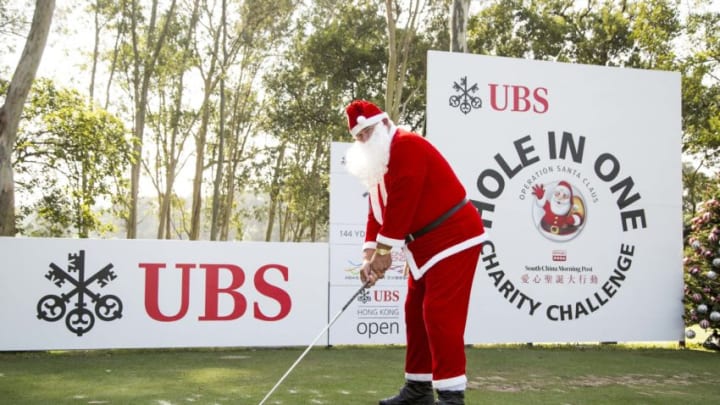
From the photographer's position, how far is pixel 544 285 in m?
7.30

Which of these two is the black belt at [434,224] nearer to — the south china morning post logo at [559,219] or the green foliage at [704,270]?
the south china morning post logo at [559,219]

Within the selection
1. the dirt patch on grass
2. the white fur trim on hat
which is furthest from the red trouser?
the dirt patch on grass

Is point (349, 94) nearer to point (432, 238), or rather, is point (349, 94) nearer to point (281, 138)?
point (281, 138)

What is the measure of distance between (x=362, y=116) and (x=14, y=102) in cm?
755

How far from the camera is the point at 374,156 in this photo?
11.5 feet

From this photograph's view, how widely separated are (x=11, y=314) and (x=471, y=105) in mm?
4564

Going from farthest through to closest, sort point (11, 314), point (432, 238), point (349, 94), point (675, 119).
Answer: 1. point (349, 94)
2. point (675, 119)
3. point (11, 314)
4. point (432, 238)

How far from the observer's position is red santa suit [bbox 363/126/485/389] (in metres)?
3.27

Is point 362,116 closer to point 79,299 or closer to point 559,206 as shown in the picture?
point 79,299

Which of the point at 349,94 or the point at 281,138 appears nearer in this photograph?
the point at 349,94

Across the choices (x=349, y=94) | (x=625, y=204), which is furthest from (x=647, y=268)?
(x=349, y=94)

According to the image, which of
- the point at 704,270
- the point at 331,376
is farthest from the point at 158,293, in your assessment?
the point at 704,270

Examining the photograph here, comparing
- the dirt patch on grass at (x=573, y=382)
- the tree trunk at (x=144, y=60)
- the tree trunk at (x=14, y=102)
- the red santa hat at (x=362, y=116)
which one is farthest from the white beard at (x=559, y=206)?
the tree trunk at (x=144, y=60)

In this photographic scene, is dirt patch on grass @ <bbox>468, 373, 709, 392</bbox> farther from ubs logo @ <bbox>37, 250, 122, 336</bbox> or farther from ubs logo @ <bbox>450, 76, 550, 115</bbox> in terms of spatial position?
ubs logo @ <bbox>37, 250, 122, 336</bbox>
